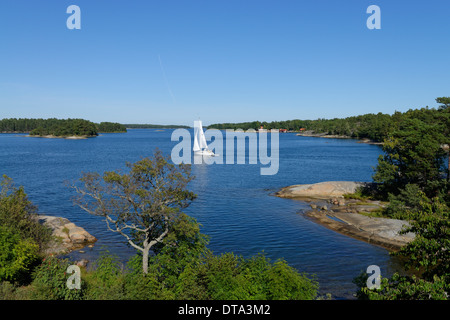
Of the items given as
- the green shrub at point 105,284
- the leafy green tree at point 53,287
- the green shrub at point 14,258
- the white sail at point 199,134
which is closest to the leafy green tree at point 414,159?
the green shrub at point 105,284

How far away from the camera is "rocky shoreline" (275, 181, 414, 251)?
130 feet

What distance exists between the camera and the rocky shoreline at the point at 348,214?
130 feet

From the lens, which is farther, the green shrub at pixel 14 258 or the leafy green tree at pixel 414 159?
the leafy green tree at pixel 414 159

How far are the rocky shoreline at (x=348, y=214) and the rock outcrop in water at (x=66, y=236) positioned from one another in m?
30.1

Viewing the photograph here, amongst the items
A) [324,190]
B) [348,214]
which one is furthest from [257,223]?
[324,190]

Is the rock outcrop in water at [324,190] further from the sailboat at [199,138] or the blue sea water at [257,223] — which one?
the sailboat at [199,138]

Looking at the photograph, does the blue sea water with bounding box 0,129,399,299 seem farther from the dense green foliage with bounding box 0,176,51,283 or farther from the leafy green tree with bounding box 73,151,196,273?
the dense green foliage with bounding box 0,176,51,283

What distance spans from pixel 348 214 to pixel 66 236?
122ft

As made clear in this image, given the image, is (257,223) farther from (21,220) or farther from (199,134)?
(199,134)

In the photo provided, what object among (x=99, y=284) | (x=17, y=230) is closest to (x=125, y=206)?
(x=99, y=284)

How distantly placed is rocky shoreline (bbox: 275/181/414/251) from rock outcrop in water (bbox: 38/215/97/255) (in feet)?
98.9
